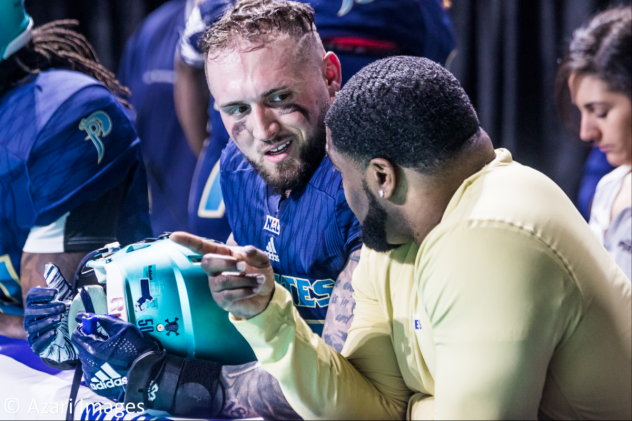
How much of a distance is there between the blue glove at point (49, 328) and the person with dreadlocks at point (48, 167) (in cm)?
28

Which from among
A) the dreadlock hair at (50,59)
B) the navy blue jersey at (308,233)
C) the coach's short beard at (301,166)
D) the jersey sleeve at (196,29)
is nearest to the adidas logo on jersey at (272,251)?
the navy blue jersey at (308,233)

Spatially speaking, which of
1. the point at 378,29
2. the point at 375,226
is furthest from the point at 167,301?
the point at 378,29

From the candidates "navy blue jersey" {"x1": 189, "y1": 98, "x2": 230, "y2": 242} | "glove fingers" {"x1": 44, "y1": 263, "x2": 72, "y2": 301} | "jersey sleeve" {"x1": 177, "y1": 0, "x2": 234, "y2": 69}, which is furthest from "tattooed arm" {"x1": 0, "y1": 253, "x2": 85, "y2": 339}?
"jersey sleeve" {"x1": 177, "y1": 0, "x2": 234, "y2": 69}

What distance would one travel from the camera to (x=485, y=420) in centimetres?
92

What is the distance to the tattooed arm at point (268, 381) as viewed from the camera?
131cm

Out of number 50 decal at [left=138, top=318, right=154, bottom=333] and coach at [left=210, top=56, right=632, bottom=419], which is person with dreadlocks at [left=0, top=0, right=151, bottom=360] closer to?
number 50 decal at [left=138, top=318, right=154, bottom=333]

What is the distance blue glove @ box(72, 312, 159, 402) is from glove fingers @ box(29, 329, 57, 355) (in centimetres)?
14

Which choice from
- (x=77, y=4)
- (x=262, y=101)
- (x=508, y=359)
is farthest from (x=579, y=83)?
(x=77, y=4)

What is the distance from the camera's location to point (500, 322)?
899 mm

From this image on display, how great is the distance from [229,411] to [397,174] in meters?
0.64

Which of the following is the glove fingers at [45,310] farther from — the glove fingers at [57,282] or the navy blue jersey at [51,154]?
the navy blue jersey at [51,154]

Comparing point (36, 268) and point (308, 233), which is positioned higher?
point (308, 233)

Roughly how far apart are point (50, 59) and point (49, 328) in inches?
40.0

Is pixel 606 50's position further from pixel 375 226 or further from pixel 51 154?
pixel 51 154
